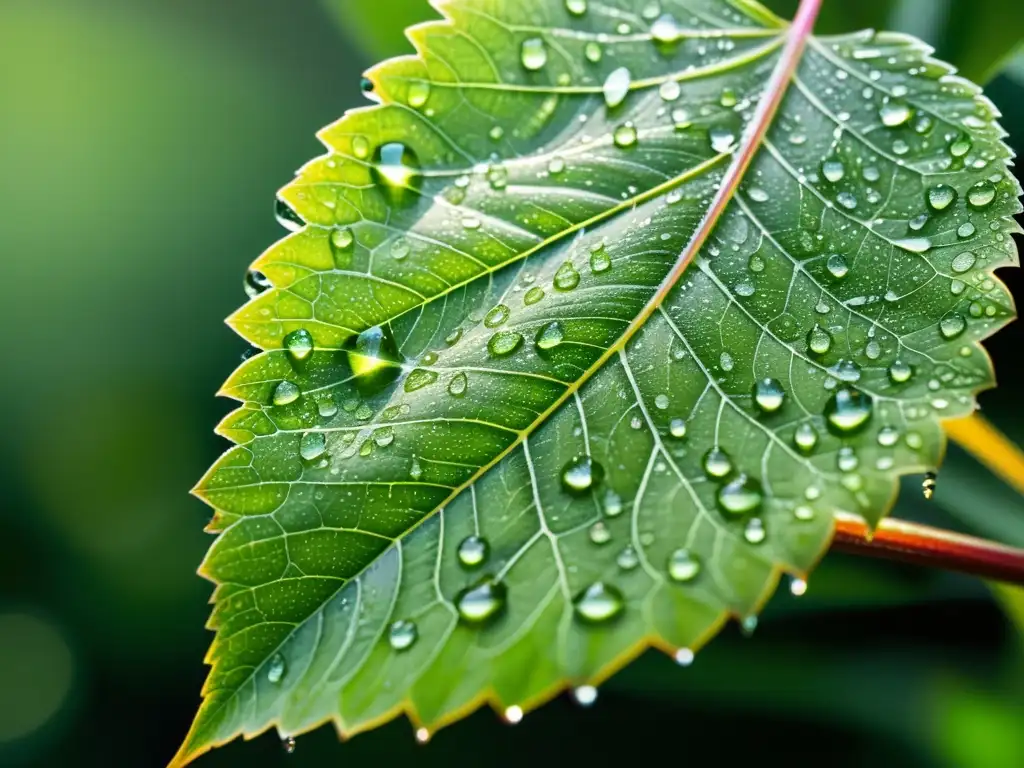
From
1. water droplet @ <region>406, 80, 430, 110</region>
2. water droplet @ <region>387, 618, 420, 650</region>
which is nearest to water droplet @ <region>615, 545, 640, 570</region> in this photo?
water droplet @ <region>387, 618, 420, 650</region>

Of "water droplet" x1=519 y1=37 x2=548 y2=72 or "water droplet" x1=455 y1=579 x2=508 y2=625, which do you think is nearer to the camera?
"water droplet" x1=455 y1=579 x2=508 y2=625

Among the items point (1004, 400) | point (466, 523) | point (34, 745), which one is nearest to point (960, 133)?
point (466, 523)

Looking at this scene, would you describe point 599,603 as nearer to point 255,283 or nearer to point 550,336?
point 550,336

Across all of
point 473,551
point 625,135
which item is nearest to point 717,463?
point 473,551

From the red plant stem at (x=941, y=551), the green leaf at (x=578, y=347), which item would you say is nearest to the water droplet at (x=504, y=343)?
the green leaf at (x=578, y=347)

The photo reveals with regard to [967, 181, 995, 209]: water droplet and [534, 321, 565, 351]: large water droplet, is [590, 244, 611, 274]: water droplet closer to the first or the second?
[534, 321, 565, 351]: large water droplet

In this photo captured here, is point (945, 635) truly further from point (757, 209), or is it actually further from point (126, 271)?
point (126, 271)
